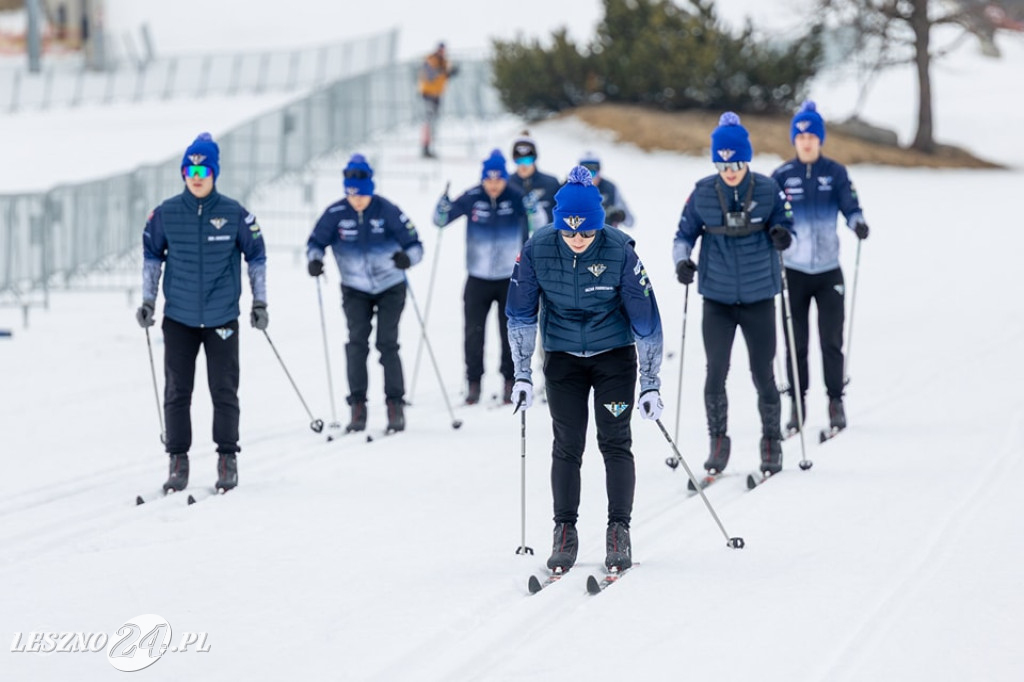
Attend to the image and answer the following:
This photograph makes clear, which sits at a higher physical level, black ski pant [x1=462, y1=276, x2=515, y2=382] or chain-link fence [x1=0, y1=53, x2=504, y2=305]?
chain-link fence [x1=0, y1=53, x2=504, y2=305]

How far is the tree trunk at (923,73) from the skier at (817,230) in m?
20.0

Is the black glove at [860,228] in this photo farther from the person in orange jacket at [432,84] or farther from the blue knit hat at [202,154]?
the person in orange jacket at [432,84]

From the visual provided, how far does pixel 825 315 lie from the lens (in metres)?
10.7

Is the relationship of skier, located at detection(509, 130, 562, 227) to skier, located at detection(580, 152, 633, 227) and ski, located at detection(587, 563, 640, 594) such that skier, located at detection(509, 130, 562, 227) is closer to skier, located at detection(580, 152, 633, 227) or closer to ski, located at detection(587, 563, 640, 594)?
skier, located at detection(580, 152, 633, 227)

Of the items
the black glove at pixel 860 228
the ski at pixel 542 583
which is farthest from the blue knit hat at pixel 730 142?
the ski at pixel 542 583

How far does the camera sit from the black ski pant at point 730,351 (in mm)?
9344

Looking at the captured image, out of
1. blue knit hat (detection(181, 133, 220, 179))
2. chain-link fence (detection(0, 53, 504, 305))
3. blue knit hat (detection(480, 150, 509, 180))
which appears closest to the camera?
Result: blue knit hat (detection(181, 133, 220, 179))

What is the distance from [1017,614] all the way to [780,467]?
2.99 m

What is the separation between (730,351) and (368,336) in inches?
115

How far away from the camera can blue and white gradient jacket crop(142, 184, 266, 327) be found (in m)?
8.99

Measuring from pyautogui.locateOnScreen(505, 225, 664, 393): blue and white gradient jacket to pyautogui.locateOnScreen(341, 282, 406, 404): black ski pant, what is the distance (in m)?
4.11

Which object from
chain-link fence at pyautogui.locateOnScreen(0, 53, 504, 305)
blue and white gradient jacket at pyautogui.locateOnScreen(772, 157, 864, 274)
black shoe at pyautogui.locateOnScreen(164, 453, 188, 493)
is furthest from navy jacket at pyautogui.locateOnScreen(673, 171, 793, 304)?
chain-link fence at pyautogui.locateOnScreen(0, 53, 504, 305)

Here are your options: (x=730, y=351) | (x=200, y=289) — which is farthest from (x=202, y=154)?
(x=730, y=351)

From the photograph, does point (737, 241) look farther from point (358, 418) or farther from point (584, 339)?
point (358, 418)
